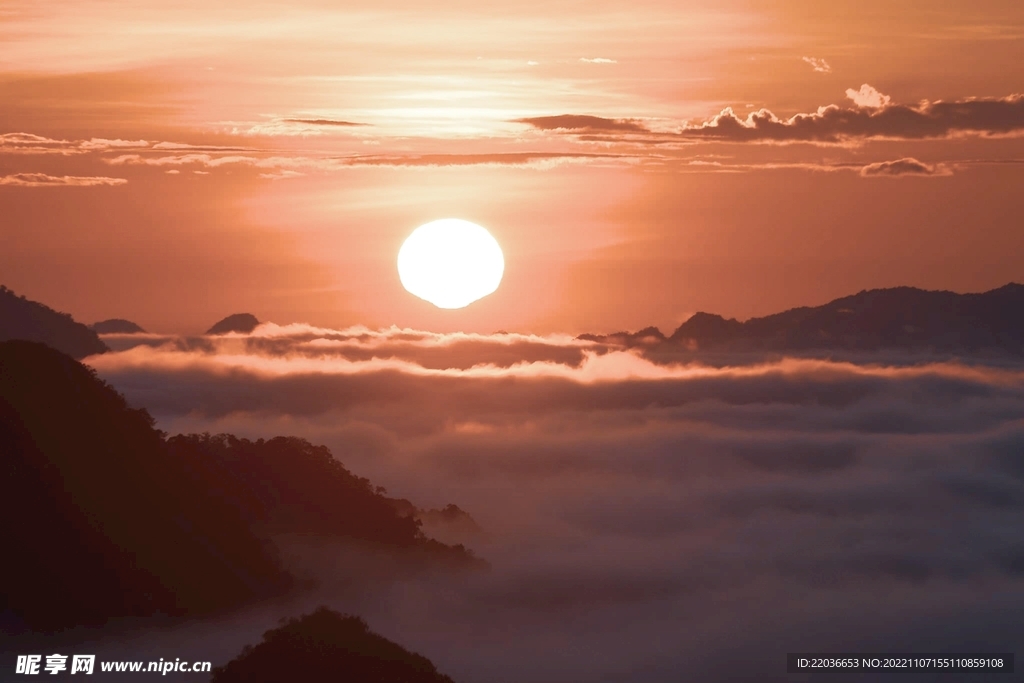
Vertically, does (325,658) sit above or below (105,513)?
below

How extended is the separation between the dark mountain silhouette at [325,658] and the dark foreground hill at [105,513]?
31.7m

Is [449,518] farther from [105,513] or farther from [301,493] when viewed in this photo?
[105,513]

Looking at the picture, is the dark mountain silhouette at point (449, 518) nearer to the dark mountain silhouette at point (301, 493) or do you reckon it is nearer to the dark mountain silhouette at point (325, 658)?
the dark mountain silhouette at point (301, 493)

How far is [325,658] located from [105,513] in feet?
135

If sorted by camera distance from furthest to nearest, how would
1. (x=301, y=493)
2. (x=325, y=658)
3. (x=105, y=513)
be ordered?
1. (x=301, y=493)
2. (x=105, y=513)
3. (x=325, y=658)

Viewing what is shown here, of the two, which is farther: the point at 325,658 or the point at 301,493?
the point at 301,493

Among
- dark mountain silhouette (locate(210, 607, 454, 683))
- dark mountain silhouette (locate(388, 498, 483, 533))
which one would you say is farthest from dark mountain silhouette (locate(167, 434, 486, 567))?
dark mountain silhouette (locate(210, 607, 454, 683))

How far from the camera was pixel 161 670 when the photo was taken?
69750 millimetres

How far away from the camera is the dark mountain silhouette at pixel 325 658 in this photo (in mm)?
63938

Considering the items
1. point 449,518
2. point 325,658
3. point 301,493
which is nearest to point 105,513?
point 301,493

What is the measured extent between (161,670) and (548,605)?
247ft

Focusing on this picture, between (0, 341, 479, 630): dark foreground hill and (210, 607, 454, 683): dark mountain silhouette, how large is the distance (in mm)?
31652

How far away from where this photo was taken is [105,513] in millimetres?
98938

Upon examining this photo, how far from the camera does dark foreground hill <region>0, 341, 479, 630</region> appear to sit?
91812mm
